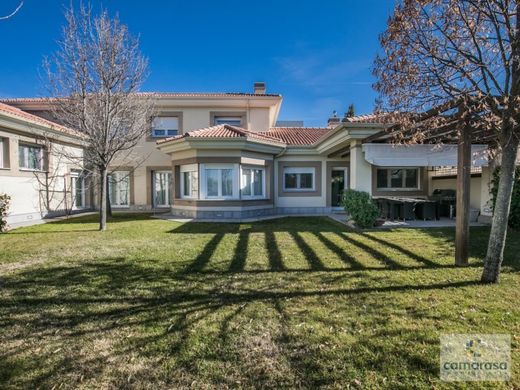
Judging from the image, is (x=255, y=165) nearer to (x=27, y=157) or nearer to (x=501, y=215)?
(x=27, y=157)

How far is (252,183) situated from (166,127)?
33.9ft

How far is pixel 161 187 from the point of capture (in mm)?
24906

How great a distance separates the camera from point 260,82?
27531 mm

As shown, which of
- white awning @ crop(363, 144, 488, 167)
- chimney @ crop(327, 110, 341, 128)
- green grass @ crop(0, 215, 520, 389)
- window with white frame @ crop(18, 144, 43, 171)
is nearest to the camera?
green grass @ crop(0, 215, 520, 389)

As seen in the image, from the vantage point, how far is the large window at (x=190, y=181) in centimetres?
1920

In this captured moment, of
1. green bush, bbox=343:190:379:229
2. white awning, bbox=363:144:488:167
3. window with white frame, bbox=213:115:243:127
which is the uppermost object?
window with white frame, bbox=213:115:243:127

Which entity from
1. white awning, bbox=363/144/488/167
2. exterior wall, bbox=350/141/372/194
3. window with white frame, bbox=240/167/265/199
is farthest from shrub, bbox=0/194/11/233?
white awning, bbox=363/144/488/167

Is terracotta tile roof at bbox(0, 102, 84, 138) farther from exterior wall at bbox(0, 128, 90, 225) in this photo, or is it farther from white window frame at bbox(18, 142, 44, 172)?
white window frame at bbox(18, 142, 44, 172)

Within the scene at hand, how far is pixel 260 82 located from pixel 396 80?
23109 millimetres

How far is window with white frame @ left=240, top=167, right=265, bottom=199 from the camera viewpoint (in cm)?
1938

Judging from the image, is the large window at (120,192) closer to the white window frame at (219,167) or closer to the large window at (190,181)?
the large window at (190,181)

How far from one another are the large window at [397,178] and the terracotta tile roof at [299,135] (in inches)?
212

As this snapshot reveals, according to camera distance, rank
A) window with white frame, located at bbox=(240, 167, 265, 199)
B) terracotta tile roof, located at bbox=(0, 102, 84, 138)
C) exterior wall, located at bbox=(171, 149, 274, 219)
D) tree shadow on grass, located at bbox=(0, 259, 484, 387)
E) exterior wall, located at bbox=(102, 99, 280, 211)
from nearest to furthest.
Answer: tree shadow on grass, located at bbox=(0, 259, 484, 387) < terracotta tile roof, located at bbox=(0, 102, 84, 138) < exterior wall, located at bbox=(171, 149, 274, 219) < window with white frame, located at bbox=(240, 167, 265, 199) < exterior wall, located at bbox=(102, 99, 280, 211)

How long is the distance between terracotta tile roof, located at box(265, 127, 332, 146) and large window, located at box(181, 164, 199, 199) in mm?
7605
